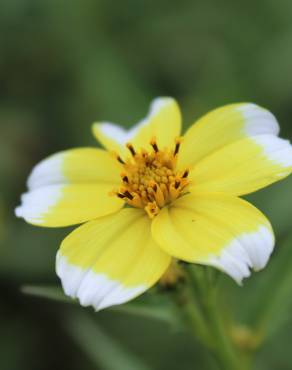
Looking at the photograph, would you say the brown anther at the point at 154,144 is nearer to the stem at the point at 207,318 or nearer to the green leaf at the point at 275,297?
the stem at the point at 207,318

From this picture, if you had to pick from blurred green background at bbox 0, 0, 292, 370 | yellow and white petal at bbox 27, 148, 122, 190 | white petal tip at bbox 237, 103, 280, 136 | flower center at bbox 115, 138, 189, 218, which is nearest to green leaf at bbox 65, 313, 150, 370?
blurred green background at bbox 0, 0, 292, 370

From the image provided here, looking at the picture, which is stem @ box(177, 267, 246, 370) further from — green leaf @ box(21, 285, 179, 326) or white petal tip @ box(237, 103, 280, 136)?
white petal tip @ box(237, 103, 280, 136)

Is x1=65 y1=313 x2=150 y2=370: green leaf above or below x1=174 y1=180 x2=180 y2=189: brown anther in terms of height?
below

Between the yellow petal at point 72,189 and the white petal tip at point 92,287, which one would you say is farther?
the yellow petal at point 72,189

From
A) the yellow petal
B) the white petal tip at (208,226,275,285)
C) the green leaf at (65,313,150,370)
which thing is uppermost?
the yellow petal

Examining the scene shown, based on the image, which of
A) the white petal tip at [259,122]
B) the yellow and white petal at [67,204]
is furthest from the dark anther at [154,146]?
the white petal tip at [259,122]

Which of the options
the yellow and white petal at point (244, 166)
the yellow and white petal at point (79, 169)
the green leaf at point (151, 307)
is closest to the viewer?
the yellow and white petal at point (244, 166)
